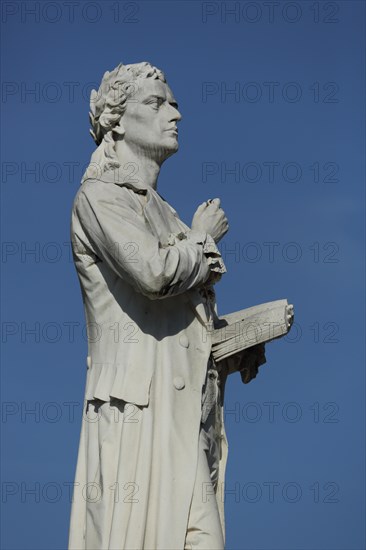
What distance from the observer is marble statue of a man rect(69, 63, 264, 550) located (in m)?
13.2

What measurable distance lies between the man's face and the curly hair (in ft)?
0.22

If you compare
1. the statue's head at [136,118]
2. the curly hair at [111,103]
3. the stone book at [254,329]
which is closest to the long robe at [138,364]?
the stone book at [254,329]

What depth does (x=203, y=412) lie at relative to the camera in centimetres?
1372

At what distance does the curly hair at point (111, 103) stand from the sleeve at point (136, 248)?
Answer: 447mm

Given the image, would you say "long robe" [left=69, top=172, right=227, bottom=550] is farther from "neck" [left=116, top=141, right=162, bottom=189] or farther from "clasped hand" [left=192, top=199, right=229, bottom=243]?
"neck" [left=116, top=141, right=162, bottom=189]

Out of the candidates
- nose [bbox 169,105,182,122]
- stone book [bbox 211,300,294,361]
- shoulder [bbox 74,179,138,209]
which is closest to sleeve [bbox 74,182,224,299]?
shoulder [bbox 74,179,138,209]

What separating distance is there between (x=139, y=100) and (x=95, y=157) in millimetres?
645

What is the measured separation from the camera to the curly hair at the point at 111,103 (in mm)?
14203

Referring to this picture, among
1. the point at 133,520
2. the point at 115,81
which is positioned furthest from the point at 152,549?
the point at 115,81

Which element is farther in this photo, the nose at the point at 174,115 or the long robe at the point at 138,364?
the nose at the point at 174,115

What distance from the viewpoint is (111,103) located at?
560 inches

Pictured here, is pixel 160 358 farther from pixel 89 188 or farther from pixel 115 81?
pixel 115 81

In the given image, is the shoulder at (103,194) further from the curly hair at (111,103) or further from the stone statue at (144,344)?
the curly hair at (111,103)

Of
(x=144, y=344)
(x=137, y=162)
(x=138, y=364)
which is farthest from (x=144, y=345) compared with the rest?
(x=137, y=162)
